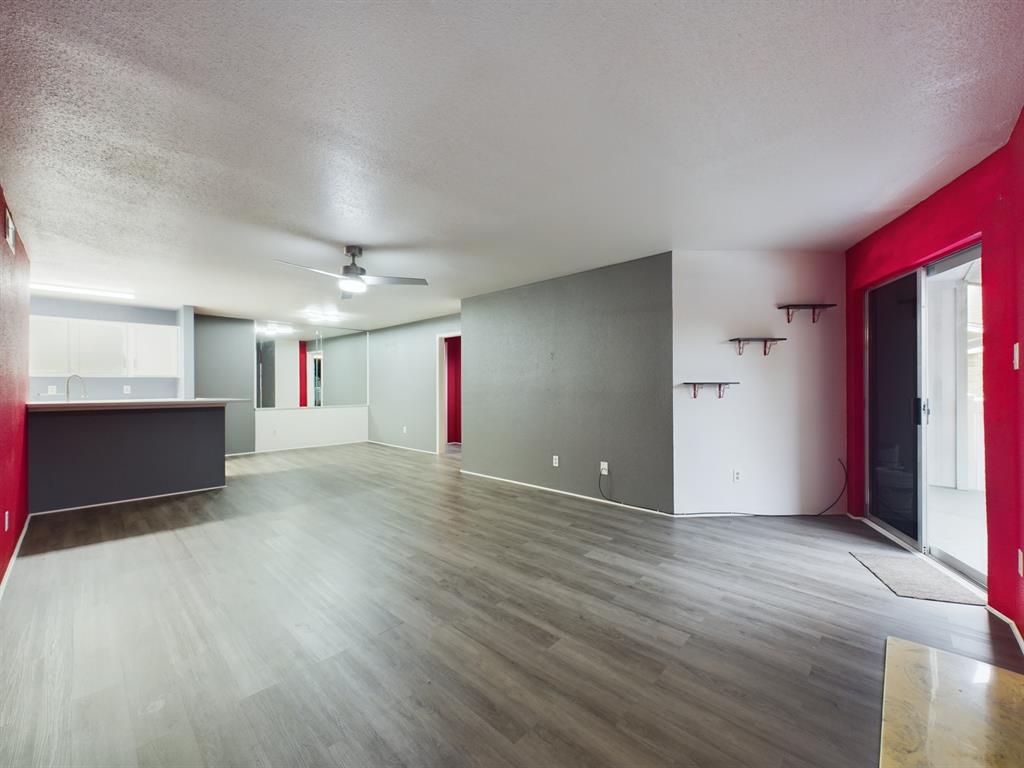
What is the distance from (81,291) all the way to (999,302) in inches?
348

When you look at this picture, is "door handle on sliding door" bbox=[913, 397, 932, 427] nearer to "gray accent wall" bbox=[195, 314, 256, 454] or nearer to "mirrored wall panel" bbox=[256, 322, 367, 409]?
"gray accent wall" bbox=[195, 314, 256, 454]

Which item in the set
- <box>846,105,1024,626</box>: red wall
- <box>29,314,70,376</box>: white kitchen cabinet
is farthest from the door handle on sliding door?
<box>29,314,70,376</box>: white kitchen cabinet

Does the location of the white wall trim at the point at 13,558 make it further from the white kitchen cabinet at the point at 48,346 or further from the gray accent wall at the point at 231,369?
the gray accent wall at the point at 231,369

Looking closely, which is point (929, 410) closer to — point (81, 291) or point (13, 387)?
point (13, 387)

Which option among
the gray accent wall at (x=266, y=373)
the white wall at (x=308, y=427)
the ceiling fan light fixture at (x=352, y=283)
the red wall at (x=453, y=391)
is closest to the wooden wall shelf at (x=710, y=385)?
the ceiling fan light fixture at (x=352, y=283)

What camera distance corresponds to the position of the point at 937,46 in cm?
150

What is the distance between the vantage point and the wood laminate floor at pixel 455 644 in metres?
1.42

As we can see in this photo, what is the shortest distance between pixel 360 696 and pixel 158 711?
29.6 inches

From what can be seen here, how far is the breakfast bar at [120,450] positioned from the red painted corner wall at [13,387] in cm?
28

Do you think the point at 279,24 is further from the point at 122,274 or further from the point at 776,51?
the point at 122,274

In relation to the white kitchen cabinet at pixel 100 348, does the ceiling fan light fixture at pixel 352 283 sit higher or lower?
higher

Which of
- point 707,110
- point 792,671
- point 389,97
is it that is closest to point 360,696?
point 792,671

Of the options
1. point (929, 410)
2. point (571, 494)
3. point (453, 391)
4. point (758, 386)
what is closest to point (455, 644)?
point (571, 494)

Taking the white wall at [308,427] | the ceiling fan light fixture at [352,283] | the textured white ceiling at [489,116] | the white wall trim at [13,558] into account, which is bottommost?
the white wall trim at [13,558]
